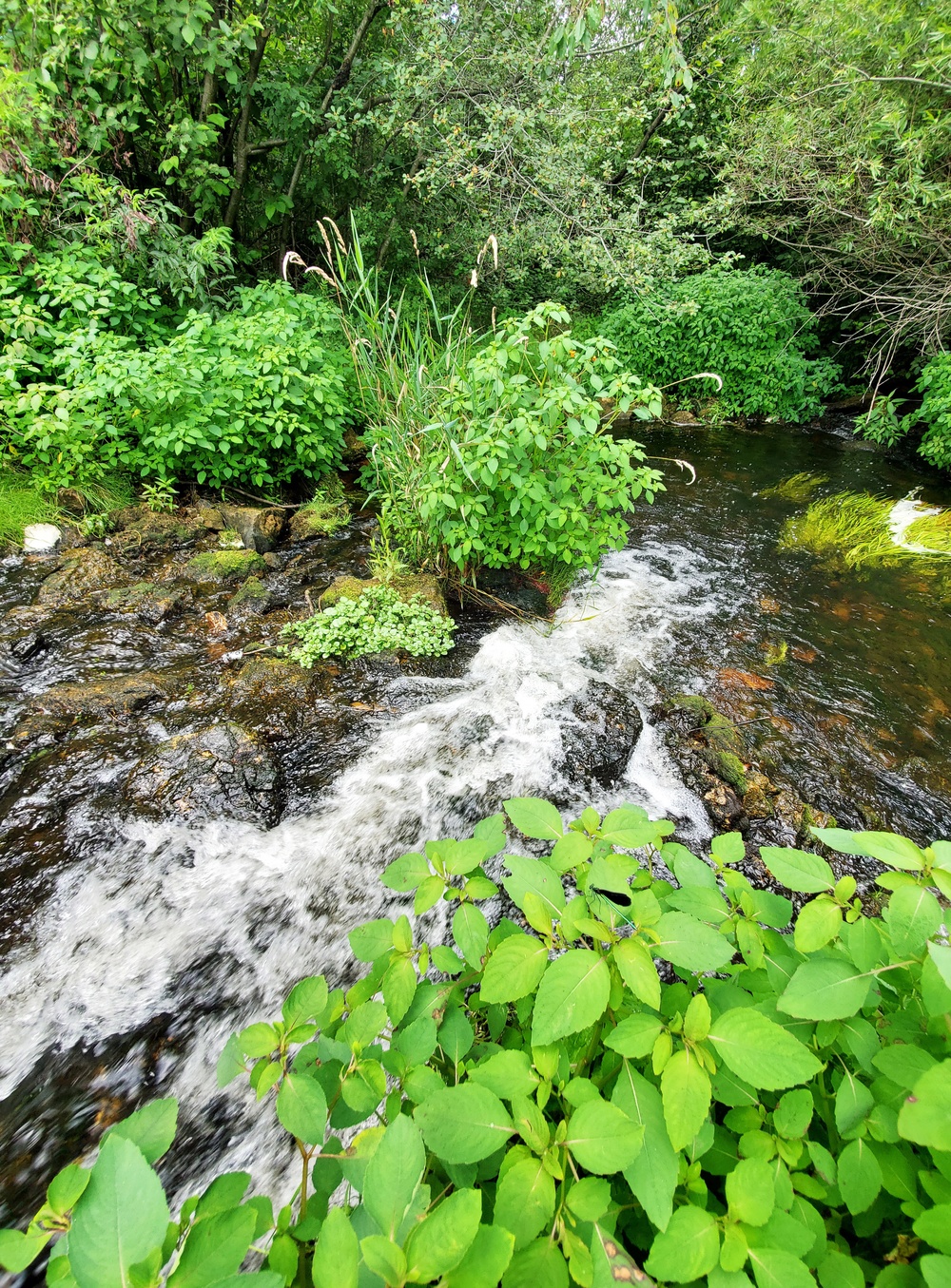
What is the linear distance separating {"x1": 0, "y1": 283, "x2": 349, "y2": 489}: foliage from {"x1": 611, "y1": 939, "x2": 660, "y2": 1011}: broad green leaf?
4.63 m

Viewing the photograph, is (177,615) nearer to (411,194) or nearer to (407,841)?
(407,841)

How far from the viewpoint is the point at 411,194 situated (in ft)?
26.8

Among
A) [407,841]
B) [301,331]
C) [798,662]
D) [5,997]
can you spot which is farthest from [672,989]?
[301,331]

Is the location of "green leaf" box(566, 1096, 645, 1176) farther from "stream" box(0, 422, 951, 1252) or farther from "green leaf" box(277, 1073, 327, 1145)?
"stream" box(0, 422, 951, 1252)

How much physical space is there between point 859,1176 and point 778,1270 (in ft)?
0.58

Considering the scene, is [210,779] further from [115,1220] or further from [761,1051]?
[761,1051]

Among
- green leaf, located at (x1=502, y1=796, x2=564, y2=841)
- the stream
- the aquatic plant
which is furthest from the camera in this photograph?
the aquatic plant

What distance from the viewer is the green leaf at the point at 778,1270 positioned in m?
0.70

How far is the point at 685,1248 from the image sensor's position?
2.37 feet

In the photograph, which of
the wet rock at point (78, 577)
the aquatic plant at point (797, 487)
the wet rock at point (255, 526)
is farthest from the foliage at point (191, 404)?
the aquatic plant at point (797, 487)

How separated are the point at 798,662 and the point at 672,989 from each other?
11.8 feet

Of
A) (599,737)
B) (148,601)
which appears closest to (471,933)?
(599,737)

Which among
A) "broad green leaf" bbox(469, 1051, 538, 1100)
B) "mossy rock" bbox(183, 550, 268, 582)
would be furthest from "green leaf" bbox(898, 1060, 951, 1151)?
"mossy rock" bbox(183, 550, 268, 582)

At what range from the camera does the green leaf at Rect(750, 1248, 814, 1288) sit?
0.70 m
